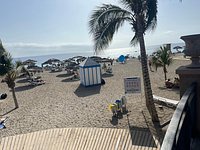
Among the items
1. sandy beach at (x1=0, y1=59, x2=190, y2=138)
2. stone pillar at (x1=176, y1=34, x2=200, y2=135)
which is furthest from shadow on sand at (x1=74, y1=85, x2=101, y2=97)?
stone pillar at (x1=176, y1=34, x2=200, y2=135)

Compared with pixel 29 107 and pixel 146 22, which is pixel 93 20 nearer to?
pixel 146 22

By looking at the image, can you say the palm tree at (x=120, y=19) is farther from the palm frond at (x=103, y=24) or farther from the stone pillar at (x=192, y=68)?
the stone pillar at (x=192, y=68)

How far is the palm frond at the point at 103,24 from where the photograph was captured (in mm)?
7258

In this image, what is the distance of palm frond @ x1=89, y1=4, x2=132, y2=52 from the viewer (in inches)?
286

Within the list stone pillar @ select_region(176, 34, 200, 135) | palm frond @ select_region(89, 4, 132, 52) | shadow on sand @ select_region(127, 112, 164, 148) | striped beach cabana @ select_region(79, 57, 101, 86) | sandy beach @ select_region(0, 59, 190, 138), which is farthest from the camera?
striped beach cabana @ select_region(79, 57, 101, 86)

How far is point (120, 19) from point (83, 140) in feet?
14.5

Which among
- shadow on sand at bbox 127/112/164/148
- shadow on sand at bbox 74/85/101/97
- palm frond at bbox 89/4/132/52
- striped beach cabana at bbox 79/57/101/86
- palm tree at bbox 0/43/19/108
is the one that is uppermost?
palm frond at bbox 89/4/132/52

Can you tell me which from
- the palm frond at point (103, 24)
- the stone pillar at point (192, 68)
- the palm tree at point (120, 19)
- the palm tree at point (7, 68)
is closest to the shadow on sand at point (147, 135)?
the palm tree at point (120, 19)

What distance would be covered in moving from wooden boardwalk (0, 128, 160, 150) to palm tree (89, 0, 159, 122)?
4.77 feet

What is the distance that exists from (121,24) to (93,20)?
1.08 metres

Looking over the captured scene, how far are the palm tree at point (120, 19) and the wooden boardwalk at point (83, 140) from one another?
145 cm

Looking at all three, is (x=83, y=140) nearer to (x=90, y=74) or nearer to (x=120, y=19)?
(x=120, y=19)

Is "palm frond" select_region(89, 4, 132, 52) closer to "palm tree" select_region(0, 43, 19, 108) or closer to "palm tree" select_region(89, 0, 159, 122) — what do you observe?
"palm tree" select_region(89, 0, 159, 122)

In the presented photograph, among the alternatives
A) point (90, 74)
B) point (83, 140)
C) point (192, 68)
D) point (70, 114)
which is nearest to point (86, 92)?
point (90, 74)
